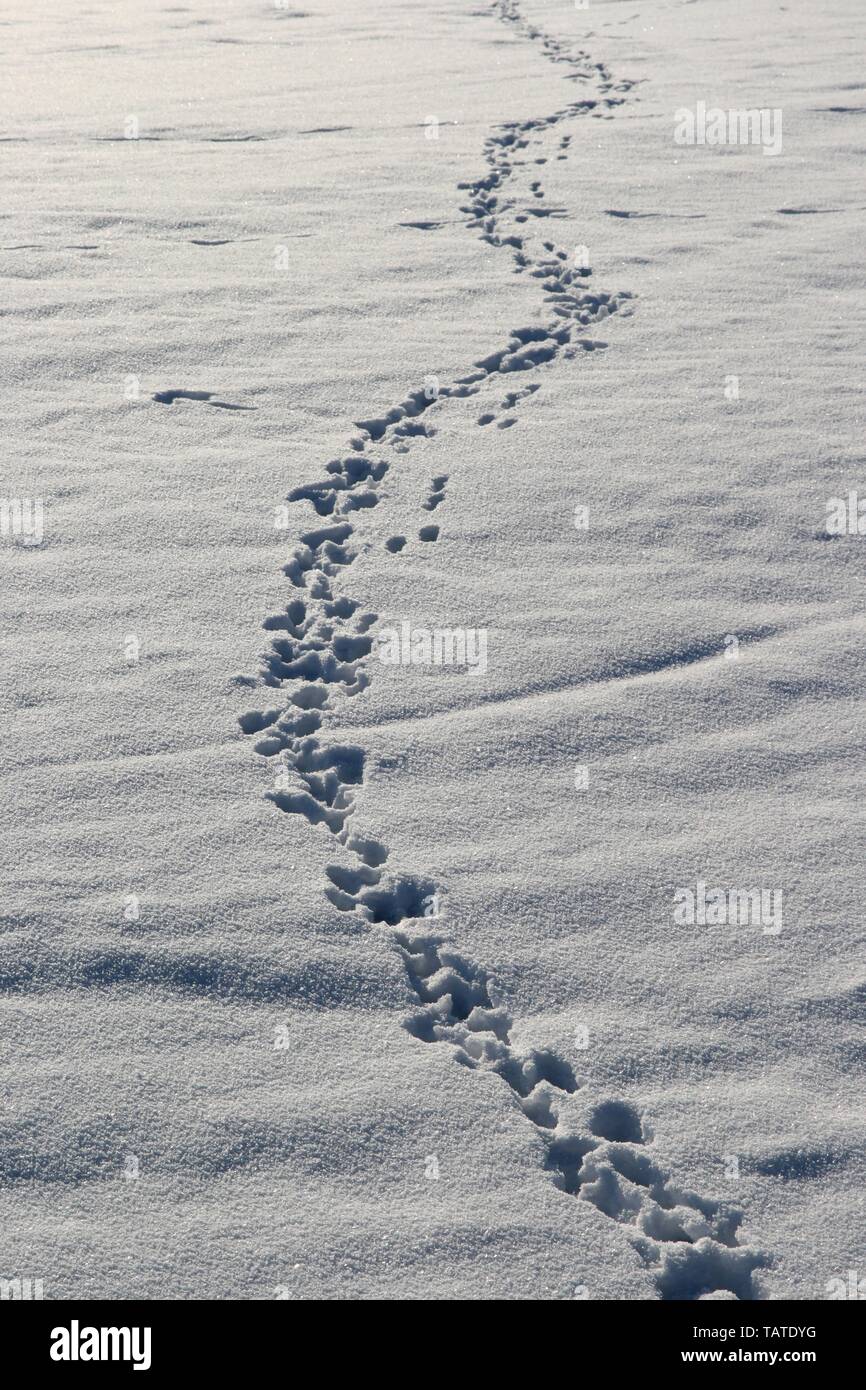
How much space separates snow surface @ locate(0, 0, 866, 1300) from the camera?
241 centimetres

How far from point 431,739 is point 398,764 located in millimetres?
150

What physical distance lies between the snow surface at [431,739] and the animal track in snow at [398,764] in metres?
0.01

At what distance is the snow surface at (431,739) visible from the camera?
2.41 meters

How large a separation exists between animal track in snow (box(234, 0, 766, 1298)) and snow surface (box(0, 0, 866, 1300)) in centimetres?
1

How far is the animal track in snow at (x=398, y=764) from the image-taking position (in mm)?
2373

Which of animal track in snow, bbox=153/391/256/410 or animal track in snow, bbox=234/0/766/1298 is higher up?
animal track in snow, bbox=153/391/256/410

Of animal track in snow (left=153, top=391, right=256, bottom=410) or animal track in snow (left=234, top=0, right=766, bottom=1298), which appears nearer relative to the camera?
animal track in snow (left=234, top=0, right=766, bottom=1298)

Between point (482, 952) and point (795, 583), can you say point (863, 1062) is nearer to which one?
point (482, 952)

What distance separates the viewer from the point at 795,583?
4.19 meters

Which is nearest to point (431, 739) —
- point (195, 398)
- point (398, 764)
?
point (398, 764)

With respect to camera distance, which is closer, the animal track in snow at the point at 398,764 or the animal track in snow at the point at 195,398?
the animal track in snow at the point at 398,764

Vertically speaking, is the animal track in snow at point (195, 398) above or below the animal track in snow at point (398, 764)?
above

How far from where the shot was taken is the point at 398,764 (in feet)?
11.3
